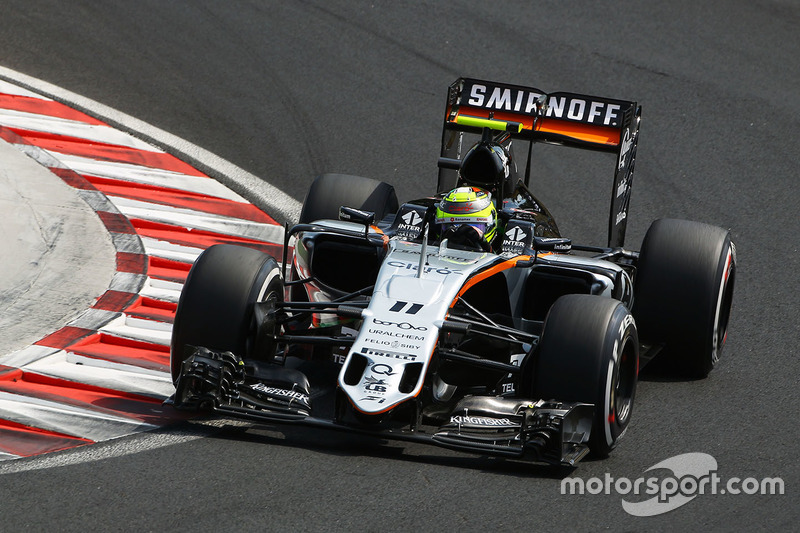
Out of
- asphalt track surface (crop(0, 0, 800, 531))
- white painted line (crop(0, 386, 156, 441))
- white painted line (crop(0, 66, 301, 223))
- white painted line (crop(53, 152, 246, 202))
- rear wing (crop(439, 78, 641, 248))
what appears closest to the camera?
asphalt track surface (crop(0, 0, 800, 531))

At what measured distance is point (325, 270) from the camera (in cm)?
848

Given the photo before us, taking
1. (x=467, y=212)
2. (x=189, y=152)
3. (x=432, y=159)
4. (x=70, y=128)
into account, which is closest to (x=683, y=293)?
(x=467, y=212)

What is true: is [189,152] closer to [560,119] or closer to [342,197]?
[342,197]

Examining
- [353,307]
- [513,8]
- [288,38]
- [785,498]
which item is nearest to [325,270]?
[353,307]

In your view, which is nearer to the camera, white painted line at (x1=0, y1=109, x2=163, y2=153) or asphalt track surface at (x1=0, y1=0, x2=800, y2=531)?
asphalt track surface at (x1=0, y1=0, x2=800, y2=531)

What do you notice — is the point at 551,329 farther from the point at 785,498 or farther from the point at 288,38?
the point at 288,38

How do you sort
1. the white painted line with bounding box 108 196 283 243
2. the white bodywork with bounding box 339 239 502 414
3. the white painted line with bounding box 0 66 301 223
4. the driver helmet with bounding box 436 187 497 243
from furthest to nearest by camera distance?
the white painted line with bounding box 0 66 301 223, the white painted line with bounding box 108 196 283 243, the driver helmet with bounding box 436 187 497 243, the white bodywork with bounding box 339 239 502 414

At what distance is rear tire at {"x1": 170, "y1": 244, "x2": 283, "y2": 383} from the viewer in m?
7.36

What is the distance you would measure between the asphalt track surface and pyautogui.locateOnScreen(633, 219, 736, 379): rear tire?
0.25 metres

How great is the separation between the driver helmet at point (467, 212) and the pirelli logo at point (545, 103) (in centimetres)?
164

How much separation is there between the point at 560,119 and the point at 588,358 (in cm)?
315

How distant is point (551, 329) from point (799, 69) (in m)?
9.34

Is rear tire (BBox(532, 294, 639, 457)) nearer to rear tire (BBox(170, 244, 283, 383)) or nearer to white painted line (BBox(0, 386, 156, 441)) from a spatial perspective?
rear tire (BBox(170, 244, 283, 383))

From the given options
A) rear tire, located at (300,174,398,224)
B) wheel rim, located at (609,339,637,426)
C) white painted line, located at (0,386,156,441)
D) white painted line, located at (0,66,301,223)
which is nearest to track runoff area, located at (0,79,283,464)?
white painted line, located at (0,386,156,441)
